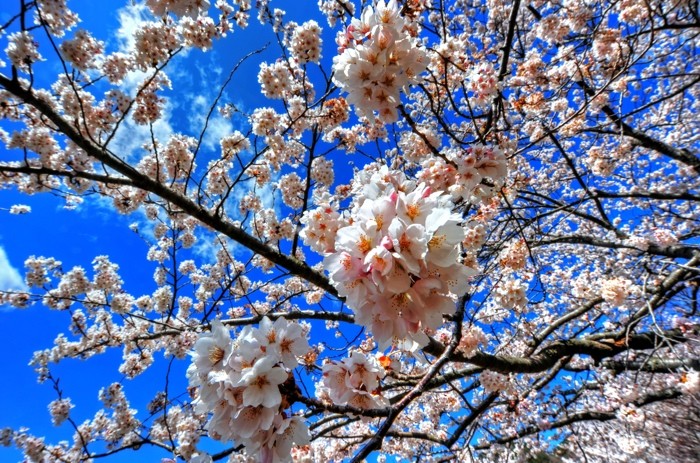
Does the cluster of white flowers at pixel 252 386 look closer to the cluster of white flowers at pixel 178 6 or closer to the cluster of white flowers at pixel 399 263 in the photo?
the cluster of white flowers at pixel 399 263

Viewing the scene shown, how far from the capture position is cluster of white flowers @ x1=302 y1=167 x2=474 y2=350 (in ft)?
3.38

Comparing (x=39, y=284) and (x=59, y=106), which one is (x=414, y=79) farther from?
(x=39, y=284)

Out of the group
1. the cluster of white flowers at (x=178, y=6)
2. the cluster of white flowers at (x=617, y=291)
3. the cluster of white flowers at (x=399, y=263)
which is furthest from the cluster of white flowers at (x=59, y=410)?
the cluster of white flowers at (x=617, y=291)

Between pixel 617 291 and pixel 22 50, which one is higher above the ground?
pixel 22 50

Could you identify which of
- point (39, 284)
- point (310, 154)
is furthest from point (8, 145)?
point (310, 154)

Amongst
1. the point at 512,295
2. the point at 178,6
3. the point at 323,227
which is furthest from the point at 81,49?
the point at 512,295

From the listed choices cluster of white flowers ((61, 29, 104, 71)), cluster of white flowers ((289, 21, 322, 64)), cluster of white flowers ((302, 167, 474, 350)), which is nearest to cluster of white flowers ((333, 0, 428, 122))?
cluster of white flowers ((302, 167, 474, 350))

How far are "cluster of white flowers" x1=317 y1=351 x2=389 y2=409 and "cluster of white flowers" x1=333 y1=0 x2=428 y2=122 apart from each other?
139 centimetres

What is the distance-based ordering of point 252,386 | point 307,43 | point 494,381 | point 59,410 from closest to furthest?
point 252,386 < point 307,43 < point 494,381 < point 59,410

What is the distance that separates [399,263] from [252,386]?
73cm

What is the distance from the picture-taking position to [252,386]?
1.23 meters

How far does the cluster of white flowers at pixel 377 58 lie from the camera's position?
1.59 meters

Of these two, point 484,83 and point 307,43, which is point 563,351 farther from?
point 307,43

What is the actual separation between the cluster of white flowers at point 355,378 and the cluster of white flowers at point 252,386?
14.6 inches
